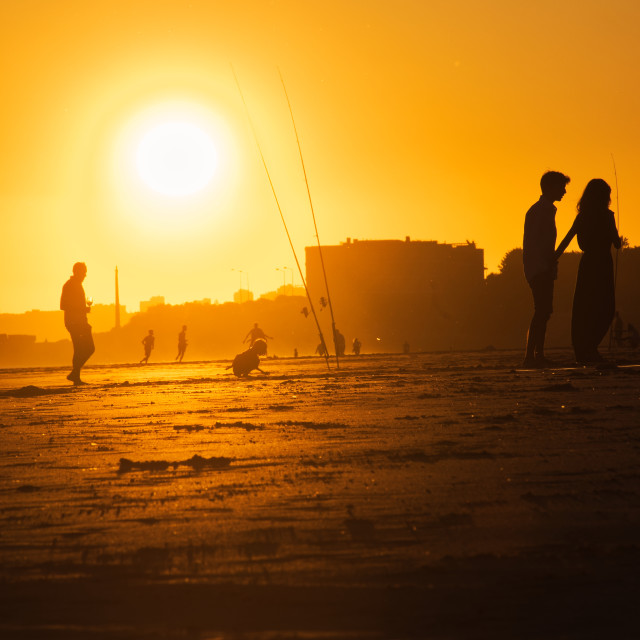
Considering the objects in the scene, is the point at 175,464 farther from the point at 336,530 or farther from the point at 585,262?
the point at 585,262

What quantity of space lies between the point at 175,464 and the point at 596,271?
619cm

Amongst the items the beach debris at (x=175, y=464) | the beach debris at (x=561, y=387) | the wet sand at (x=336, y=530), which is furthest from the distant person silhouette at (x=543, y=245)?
the beach debris at (x=175, y=464)

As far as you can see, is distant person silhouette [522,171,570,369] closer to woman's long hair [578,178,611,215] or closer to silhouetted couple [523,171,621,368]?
silhouetted couple [523,171,621,368]

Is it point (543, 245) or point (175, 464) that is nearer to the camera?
point (175, 464)

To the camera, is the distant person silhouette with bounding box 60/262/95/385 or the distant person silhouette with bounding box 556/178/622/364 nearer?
the distant person silhouette with bounding box 556/178/622/364

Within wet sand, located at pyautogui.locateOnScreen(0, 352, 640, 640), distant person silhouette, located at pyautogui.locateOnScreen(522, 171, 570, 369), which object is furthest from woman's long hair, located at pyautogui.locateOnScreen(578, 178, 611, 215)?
wet sand, located at pyautogui.locateOnScreen(0, 352, 640, 640)

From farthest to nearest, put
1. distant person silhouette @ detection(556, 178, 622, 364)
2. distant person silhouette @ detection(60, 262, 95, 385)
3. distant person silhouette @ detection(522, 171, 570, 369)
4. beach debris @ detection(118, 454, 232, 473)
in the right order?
distant person silhouette @ detection(60, 262, 95, 385), distant person silhouette @ detection(522, 171, 570, 369), distant person silhouette @ detection(556, 178, 622, 364), beach debris @ detection(118, 454, 232, 473)

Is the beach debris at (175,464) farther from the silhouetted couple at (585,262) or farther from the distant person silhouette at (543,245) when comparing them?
the distant person silhouette at (543,245)

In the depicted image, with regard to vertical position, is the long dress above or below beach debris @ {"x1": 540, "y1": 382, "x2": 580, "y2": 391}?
above

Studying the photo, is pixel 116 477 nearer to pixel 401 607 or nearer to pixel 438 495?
pixel 438 495

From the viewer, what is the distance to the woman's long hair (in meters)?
10.8

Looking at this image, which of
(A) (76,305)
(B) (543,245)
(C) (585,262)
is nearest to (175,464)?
(C) (585,262)

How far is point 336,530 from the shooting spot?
380 centimetres

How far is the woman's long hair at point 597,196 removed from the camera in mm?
10789
